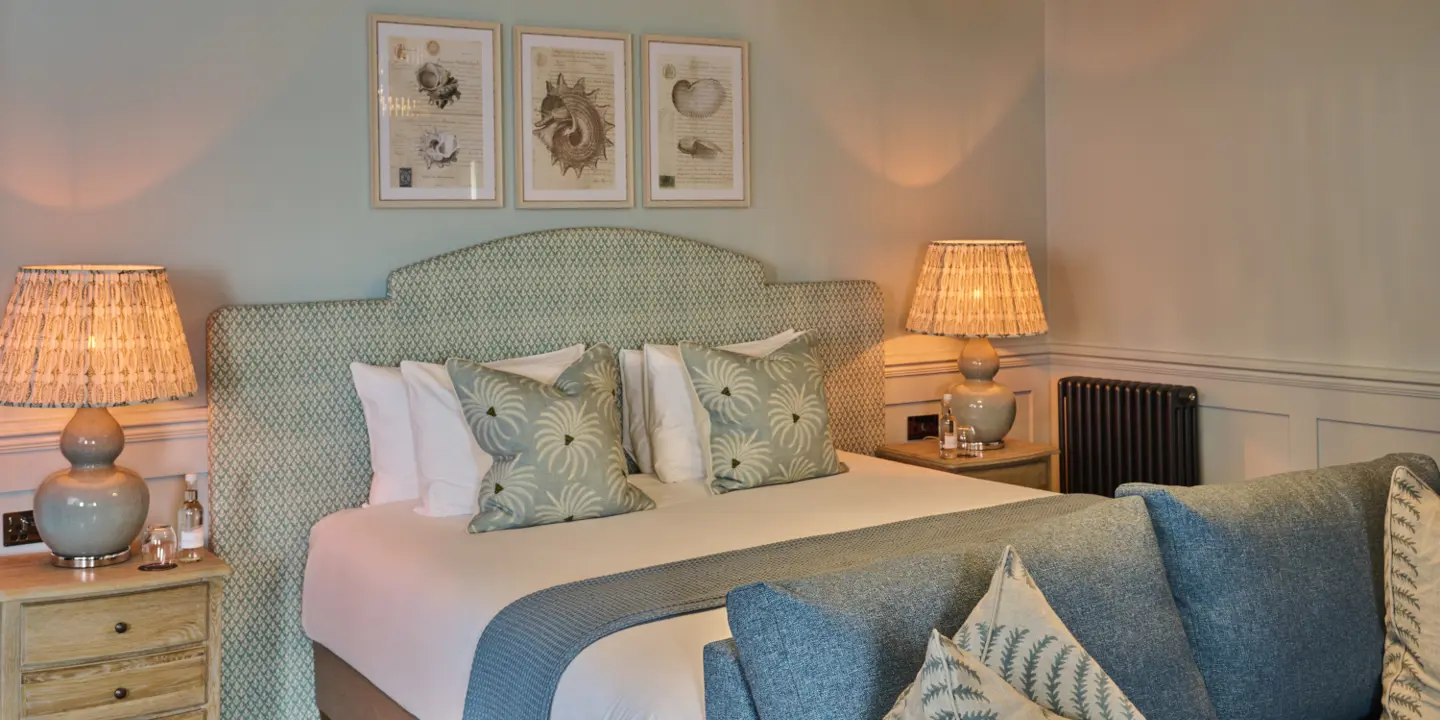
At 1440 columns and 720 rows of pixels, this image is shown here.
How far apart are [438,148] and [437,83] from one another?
18 cm

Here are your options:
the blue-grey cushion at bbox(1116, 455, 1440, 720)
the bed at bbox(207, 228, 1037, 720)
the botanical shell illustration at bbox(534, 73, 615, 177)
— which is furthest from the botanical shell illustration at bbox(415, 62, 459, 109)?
the blue-grey cushion at bbox(1116, 455, 1440, 720)

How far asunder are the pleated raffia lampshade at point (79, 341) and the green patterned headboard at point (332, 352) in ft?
1.11

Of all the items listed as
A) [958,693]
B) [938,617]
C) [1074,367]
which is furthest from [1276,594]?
[1074,367]

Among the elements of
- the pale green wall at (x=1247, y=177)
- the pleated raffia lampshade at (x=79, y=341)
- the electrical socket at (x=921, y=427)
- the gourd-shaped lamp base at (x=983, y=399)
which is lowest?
the electrical socket at (x=921, y=427)

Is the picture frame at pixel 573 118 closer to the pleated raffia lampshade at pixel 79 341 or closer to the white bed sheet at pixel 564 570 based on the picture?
the white bed sheet at pixel 564 570

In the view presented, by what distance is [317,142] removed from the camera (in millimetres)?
3457

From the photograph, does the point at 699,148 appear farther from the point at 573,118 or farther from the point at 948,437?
the point at 948,437

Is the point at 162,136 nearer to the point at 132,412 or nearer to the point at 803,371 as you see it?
the point at 132,412

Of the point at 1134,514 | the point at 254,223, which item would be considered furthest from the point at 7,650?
the point at 1134,514

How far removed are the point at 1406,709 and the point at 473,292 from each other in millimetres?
2469

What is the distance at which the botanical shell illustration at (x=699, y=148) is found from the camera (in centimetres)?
404

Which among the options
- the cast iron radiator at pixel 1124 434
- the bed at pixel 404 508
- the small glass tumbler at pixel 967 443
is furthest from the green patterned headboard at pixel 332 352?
the cast iron radiator at pixel 1124 434

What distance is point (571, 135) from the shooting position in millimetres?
3828

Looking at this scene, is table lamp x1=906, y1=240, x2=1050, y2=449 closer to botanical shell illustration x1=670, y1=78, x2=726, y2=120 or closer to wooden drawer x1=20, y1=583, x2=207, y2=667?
botanical shell illustration x1=670, y1=78, x2=726, y2=120
